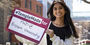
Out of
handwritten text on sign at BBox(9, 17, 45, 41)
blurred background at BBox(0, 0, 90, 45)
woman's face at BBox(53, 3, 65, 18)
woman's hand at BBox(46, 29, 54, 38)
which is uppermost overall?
woman's face at BBox(53, 3, 65, 18)

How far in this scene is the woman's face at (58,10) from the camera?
2.28 feet

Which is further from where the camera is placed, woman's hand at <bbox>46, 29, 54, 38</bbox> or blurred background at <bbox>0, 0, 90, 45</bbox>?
blurred background at <bbox>0, 0, 90, 45</bbox>

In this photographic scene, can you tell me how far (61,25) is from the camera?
2.30ft

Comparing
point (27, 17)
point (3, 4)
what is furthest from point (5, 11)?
point (27, 17)

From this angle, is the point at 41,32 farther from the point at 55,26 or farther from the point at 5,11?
the point at 5,11

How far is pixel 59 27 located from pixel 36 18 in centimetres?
9

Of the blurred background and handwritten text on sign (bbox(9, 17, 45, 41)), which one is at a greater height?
handwritten text on sign (bbox(9, 17, 45, 41))

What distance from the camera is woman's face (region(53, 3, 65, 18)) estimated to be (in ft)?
2.28

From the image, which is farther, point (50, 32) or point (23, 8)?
point (23, 8)

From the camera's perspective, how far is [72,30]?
0.71m

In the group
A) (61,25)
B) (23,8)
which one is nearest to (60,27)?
(61,25)

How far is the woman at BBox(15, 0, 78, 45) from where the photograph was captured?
687 millimetres

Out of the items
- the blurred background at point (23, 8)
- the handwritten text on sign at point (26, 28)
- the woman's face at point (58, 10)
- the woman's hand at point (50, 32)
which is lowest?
the blurred background at point (23, 8)

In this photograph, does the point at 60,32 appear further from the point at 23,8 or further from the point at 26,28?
the point at 23,8
